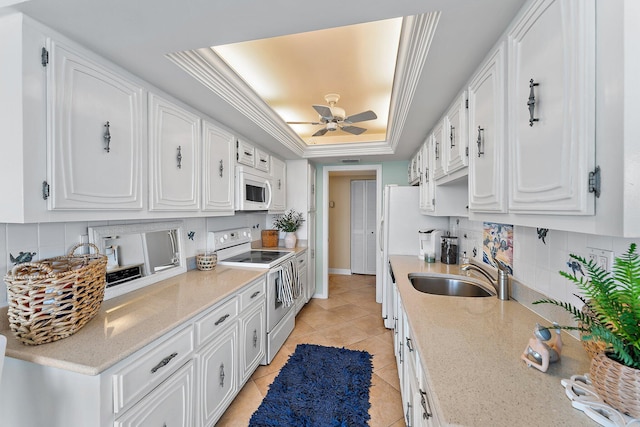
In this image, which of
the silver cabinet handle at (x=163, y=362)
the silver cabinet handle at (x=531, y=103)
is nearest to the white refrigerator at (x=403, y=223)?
the silver cabinet handle at (x=531, y=103)

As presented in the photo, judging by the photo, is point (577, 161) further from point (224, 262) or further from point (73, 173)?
point (224, 262)

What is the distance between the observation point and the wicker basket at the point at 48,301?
1.00m

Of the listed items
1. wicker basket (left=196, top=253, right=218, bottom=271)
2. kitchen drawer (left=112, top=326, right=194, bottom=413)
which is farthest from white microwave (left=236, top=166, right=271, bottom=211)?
kitchen drawer (left=112, top=326, right=194, bottom=413)

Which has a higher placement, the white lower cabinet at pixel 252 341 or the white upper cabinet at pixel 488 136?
the white upper cabinet at pixel 488 136

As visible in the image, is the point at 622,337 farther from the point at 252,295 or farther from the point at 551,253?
the point at 252,295

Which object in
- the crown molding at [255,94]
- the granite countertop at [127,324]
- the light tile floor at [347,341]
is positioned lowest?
the light tile floor at [347,341]

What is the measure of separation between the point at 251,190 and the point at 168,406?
1920mm

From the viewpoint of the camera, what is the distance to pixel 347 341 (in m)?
2.85

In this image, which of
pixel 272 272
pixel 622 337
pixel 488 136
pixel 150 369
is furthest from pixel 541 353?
pixel 272 272

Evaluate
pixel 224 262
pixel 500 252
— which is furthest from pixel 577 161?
pixel 224 262

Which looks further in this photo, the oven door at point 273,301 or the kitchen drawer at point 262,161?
the kitchen drawer at point 262,161

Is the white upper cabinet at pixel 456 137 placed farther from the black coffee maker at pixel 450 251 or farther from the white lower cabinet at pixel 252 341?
the white lower cabinet at pixel 252 341

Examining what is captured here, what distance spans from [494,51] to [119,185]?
6.35 feet

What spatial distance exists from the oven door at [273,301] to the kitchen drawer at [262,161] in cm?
118
